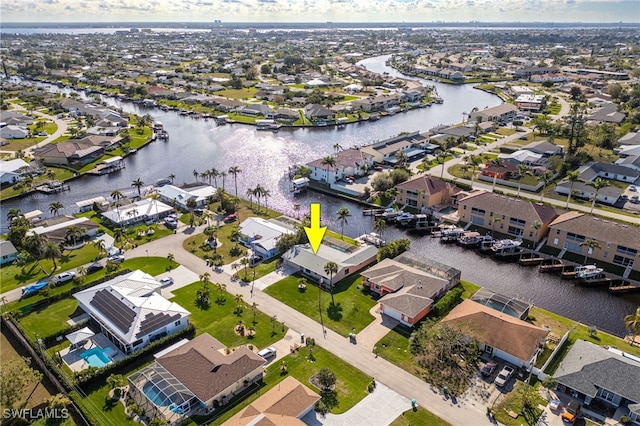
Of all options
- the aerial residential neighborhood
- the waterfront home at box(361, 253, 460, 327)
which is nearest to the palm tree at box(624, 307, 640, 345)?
the aerial residential neighborhood

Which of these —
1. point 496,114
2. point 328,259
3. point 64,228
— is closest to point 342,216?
point 328,259

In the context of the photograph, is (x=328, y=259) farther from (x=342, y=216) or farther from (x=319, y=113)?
(x=319, y=113)

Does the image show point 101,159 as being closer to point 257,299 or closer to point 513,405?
point 257,299

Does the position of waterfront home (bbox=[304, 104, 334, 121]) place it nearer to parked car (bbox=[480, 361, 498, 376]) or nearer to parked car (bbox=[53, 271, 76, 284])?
parked car (bbox=[53, 271, 76, 284])

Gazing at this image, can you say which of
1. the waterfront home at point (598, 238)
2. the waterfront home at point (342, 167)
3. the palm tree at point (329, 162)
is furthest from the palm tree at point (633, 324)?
the palm tree at point (329, 162)

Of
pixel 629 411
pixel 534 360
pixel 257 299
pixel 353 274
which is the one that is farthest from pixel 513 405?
pixel 257 299

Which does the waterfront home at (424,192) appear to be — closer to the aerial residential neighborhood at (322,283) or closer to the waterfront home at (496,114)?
the aerial residential neighborhood at (322,283)

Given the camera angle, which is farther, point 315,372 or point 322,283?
point 322,283
